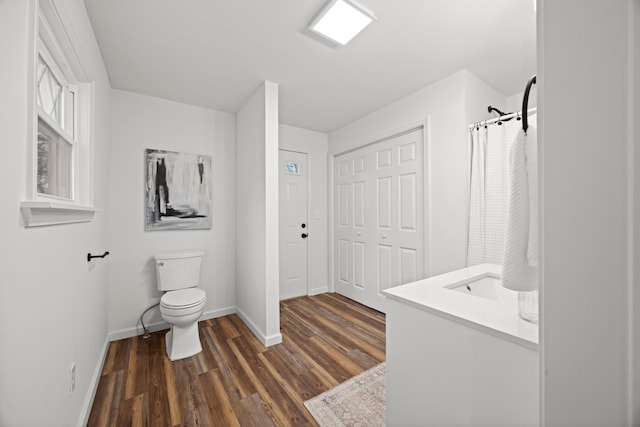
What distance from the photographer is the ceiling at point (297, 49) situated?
1.53 meters

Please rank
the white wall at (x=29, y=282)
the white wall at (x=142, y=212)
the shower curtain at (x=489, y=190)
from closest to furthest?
the white wall at (x=29, y=282) < the shower curtain at (x=489, y=190) < the white wall at (x=142, y=212)

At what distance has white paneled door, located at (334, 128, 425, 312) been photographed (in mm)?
2625

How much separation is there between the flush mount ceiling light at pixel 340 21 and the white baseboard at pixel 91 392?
2.57m

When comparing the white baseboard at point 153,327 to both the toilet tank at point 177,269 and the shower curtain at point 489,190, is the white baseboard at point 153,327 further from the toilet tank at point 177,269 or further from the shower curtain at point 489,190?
the shower curtain at point 489,190

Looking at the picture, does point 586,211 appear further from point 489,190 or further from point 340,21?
point 489,190

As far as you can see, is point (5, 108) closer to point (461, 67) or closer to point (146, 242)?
point (146, 242)

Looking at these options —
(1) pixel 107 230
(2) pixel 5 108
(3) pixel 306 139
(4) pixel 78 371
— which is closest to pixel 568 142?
(2) pixel 5 108

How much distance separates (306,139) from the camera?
3635mm

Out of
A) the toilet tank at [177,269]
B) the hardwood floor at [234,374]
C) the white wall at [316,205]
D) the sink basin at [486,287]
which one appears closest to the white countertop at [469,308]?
the sink basin at [486,287]

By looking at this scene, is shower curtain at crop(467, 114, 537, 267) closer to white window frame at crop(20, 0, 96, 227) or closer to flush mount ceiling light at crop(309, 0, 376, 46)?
flush mount ceiling light at crop(309, 0, 376, 46)

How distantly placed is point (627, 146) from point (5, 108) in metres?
1.41

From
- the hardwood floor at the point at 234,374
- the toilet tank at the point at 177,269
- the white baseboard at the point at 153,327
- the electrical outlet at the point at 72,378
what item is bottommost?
the hardwood floor at the point at 234,374

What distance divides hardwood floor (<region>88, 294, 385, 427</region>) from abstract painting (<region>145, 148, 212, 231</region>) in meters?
1.10

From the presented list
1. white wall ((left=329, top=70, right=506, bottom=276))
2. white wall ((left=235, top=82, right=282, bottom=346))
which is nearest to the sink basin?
white wall ((left=329, top=70, right=506, bottom=276))
